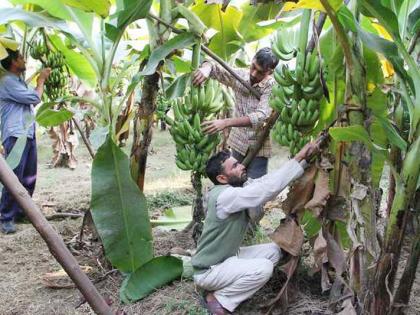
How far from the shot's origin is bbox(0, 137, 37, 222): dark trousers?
3885 mm

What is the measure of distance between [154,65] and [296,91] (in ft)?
2.29

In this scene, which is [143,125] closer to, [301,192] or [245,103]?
[245,103]

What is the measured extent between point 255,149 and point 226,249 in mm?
A: 529

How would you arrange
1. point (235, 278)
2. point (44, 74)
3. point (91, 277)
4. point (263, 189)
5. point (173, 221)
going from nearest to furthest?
point (263, 189) < point (235, 278) < point (91, 277) < point (44, 74) < point (173, 221)

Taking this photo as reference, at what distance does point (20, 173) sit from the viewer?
13.1ft

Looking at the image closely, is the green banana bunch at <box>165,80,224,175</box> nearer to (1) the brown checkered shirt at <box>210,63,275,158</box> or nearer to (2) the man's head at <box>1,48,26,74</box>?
(1) the brown checkered shirt at <box>210,63,275,158</box>

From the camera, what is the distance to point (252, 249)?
2.49m

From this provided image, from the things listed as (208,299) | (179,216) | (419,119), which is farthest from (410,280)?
(179,216)

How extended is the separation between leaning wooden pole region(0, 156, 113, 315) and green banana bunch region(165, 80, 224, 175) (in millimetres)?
1425

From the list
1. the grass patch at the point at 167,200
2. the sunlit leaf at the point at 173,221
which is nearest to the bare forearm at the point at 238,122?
the sunlit leaf at the point at 173,221

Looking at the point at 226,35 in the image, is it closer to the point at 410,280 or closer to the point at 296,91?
the point at 296,91

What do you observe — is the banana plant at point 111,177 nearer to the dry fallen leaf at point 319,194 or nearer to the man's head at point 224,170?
the man's head at point 224,170

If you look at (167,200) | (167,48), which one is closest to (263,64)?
(167,48)

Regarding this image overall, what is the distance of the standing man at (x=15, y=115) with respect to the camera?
359 centimetres
